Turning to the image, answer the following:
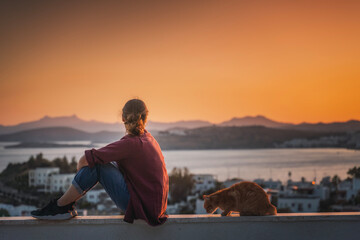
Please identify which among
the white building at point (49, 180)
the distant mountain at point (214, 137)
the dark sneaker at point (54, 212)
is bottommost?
the white building at point (49, 180)

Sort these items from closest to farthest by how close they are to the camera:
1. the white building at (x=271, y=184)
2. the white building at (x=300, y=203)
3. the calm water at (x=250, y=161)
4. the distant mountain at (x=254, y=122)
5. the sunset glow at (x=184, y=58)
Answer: the sunset glow at (x=184, y=58) → the white building at (x=300, y=203) → the white building at (x=271, y=184) → the calm water at (x=250, y=161) → the distant mountain at (x=254, y=122)

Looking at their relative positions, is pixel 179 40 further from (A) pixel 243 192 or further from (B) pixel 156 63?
(A) pixel 243 192

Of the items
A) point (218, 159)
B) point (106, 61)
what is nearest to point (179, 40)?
point (106, 61)

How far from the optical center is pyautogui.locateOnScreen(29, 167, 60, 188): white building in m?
29.4

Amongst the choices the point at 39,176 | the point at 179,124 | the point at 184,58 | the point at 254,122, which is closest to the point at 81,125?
the point at 39,176

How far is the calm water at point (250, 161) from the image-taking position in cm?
2756

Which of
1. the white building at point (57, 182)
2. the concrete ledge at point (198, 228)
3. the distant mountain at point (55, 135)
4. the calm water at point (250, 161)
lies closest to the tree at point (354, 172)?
the calm water at point (250, 161)

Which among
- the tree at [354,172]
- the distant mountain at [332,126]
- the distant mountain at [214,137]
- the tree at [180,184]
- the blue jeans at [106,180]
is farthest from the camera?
the tree at [180,184]

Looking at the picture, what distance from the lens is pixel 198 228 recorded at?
85.1 inches

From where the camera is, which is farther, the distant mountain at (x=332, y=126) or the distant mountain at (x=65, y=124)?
the distant mountain at (x=65, y=124)

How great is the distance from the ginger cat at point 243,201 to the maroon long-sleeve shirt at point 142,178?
1.05 ft

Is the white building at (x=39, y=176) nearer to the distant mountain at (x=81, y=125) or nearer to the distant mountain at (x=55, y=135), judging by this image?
the distant mountain at (x=55, y=135)

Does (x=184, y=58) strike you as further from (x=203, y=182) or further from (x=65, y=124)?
(x=65, y=124)

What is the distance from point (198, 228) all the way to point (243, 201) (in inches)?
11.1
